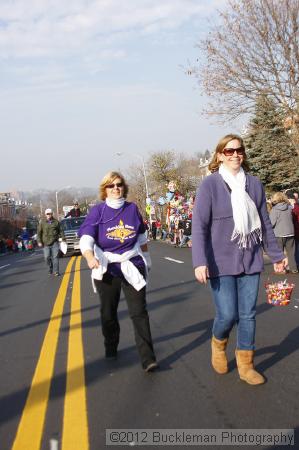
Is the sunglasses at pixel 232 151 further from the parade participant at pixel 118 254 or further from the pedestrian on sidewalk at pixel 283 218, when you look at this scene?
the pedestrian on sidewalk at pixel 283 218

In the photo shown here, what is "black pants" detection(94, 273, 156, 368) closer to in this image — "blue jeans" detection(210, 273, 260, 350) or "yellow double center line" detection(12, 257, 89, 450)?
"yellow double center line" detection(12, 257, 89, 450)

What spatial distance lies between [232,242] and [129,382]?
1.49 metres

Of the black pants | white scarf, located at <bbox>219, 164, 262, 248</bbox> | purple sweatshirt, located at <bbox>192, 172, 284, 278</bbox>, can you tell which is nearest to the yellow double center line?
the black pants

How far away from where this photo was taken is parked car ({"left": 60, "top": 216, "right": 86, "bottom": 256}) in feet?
85.3

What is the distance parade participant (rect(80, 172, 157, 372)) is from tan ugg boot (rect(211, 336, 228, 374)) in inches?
A: 22.1

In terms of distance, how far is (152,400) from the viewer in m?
4.23

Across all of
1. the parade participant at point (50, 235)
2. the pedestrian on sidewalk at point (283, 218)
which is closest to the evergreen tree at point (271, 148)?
the pedestrian on sidewalk at point (283, 218)

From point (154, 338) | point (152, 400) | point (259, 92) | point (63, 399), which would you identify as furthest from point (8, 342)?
point (259, 92)

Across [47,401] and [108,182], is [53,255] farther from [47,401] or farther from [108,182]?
[47,401]

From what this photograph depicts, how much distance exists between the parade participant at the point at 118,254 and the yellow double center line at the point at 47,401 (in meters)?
0.64

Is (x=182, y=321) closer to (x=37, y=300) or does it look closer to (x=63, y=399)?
(x=63, y=399)

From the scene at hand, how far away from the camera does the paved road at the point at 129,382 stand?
12.4ft

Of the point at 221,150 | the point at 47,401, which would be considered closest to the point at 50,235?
the point at 47,401

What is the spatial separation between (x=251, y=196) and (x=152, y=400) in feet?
5.79
